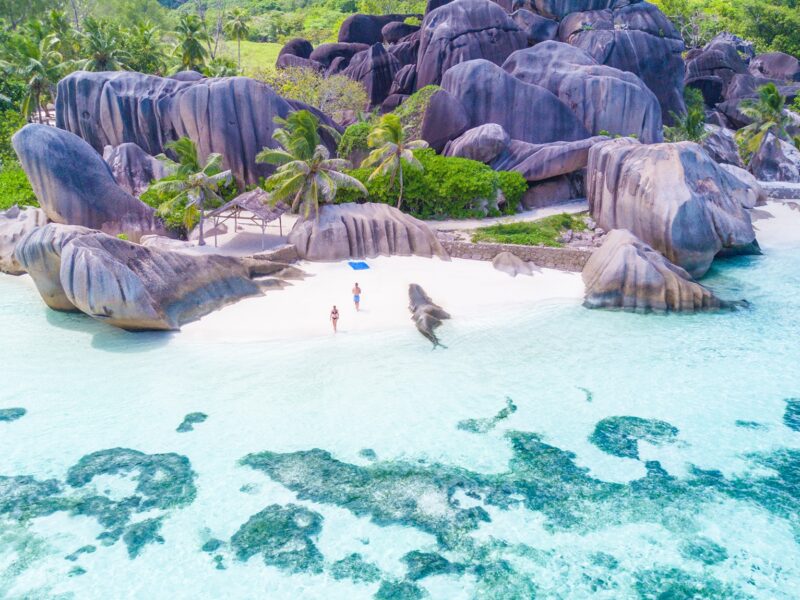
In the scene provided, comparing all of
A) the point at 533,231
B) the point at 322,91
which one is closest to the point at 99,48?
the point at 322,91

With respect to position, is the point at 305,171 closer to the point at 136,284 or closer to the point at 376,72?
the point at 136,284

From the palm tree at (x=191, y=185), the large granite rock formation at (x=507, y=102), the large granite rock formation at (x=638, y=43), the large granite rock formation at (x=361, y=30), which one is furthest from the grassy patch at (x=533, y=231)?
the large granite rock formation at (x=361, y=30)

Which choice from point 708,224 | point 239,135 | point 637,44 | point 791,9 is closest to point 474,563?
point 708,224

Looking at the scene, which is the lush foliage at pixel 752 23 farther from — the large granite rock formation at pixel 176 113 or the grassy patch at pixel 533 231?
the large granite rock formation at pixel 176 113

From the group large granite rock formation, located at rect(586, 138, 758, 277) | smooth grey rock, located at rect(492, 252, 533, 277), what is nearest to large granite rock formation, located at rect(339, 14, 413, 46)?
large granite rock formation, located at rect(586, 138, 758, 277)

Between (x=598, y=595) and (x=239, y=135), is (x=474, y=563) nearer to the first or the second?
(x=598, y=595)
